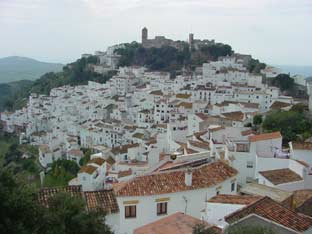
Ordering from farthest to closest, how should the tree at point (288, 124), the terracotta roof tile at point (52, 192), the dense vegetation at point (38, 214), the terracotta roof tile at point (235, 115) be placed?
the terracotta roof tile at point (235, 115)
the tree at point (288, 124)
the terracotta roof tile at point (52, 192)
the dense vegetation at point (38, 214)

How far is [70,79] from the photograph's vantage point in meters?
101

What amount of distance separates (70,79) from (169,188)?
88.3 m

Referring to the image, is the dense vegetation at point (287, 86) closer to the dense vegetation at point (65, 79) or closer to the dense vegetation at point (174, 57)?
the dense vegetation at point (174, 57)

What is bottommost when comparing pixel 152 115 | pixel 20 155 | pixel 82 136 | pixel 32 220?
pixel 20 155

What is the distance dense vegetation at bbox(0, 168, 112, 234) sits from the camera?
30.7 feet

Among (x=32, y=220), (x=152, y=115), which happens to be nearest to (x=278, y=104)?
(x=152, y=115)

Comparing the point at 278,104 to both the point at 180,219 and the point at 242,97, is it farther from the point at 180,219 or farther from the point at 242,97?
the point at 180,219

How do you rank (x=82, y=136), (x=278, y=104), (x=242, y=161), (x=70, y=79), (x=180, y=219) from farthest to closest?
(x=70, y=79), (x=82, y=136), (x=278, y=104), (x=242, y=161), (x=180, y=219)

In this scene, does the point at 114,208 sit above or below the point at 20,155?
above

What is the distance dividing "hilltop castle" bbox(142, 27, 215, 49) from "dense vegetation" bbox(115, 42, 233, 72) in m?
2.44

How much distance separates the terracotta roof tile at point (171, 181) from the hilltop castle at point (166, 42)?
82.3 metres

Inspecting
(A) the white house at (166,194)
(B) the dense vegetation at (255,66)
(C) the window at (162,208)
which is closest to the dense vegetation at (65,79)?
(B) the dense vegetation at (255,66)

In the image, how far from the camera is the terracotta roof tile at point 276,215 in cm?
1102

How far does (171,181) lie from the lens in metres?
16.4
